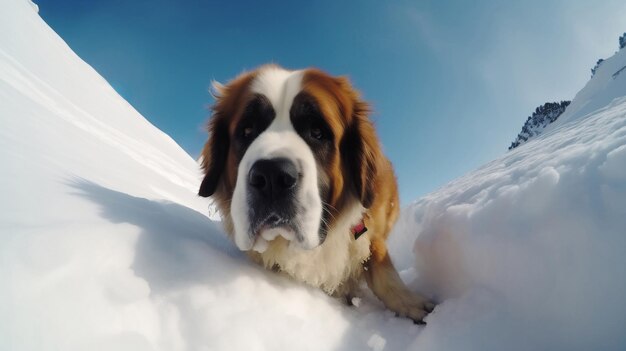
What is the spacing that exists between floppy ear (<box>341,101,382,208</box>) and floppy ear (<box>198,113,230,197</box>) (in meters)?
0.90

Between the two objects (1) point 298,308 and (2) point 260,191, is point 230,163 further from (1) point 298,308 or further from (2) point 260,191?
(1) point 298,308

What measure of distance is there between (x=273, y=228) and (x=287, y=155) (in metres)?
0.39

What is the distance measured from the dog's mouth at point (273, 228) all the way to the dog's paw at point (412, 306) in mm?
779

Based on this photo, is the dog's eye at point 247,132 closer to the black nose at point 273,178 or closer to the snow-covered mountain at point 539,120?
the black nose at point 273,178

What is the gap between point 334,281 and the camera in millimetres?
2170

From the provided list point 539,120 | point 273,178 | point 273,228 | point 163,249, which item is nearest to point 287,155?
point 273,178

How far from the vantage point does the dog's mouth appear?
171 cm

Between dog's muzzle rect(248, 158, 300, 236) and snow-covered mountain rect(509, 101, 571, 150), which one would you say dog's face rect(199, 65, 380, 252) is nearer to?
dog's muzzle rect(248, 158, 300, 236)

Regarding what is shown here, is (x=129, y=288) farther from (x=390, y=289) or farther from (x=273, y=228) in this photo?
(x=390, y=289)

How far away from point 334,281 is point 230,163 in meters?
1.08

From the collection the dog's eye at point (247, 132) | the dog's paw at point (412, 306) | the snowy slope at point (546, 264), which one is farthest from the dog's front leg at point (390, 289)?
the dog's eye at point (247, 132)

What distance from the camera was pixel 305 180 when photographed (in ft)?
5.75

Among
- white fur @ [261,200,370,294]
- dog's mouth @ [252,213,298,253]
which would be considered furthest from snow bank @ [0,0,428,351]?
dog's mouth @ [252,213,298,253]

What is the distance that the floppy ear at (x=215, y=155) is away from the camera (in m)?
2.46
